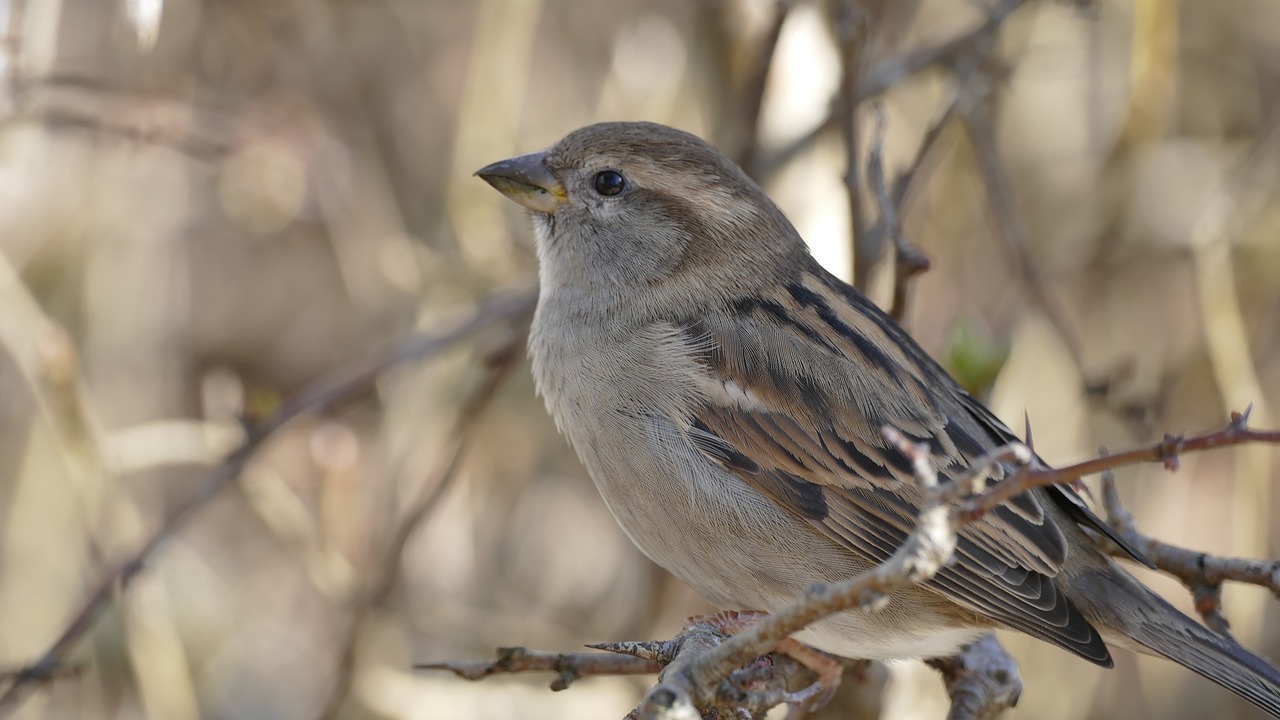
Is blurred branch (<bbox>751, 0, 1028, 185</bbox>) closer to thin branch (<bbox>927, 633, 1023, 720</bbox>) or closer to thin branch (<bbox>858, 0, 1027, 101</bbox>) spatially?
thin branch (<bbox>858, 0, 1027, 101</bbox>)

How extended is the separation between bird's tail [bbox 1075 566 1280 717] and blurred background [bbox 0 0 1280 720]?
0.94 meters

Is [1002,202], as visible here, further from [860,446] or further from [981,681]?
[981,681]

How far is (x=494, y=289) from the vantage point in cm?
461

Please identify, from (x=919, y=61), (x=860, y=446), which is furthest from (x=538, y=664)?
(x=919, y=61)

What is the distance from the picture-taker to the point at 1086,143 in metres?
5.42

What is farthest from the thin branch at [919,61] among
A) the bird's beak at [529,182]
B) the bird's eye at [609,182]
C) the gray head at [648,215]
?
the bird's beak at [529,182]

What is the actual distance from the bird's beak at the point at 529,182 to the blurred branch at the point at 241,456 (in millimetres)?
477

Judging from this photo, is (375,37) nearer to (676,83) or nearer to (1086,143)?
(676,83)

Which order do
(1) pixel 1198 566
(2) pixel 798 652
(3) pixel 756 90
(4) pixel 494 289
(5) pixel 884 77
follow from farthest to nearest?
(4) pixel 494 289 → (5) pixel 884 77 → (3) pixel 756 90 → (2) pixel 798 652 → (1) pixel 1198 566

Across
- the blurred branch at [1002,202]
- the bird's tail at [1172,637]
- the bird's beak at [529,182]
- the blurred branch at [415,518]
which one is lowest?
the blurred branch at [415,518]

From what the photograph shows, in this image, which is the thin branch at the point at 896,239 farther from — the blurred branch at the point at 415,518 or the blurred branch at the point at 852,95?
the blurred branch at the point at 415,518

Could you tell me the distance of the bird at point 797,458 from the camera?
2.76m

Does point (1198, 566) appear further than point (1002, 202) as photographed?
No

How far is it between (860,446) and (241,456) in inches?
60.4
